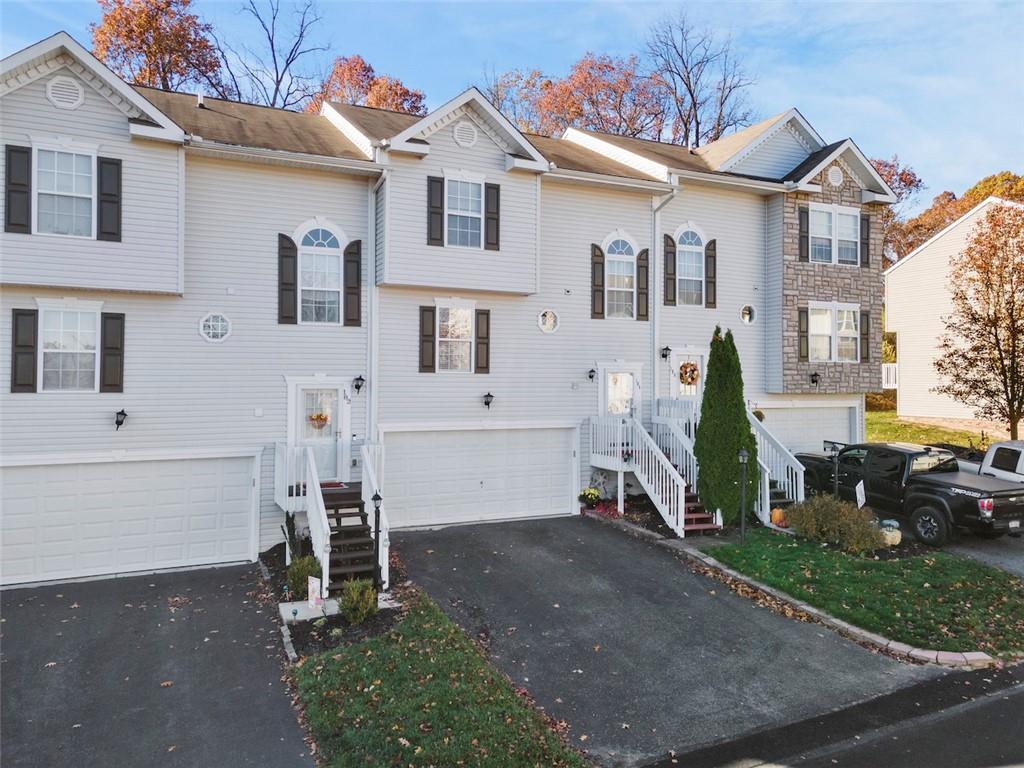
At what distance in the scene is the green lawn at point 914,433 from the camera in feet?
69.6

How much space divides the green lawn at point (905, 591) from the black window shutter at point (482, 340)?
597 cm

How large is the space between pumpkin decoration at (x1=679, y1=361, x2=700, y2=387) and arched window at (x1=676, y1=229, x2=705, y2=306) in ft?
5.00

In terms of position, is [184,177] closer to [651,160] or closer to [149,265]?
[149,265]

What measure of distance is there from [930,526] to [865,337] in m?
6.36

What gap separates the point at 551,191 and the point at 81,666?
11741 millimetres

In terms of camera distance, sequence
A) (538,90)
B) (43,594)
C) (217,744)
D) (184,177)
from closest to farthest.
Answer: (217,744) → (43,594) → (184,177) → (538,90)

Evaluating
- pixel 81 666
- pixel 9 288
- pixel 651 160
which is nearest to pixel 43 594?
pixel 81 666

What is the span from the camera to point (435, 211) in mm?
12289

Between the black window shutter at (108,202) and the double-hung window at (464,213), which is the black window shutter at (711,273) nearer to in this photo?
the double-hung window at (464,213)

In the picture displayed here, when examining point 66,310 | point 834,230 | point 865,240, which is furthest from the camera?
point 865,240

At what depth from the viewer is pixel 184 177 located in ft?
35.7

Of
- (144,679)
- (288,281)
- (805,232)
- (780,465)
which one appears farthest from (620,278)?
(144,679)

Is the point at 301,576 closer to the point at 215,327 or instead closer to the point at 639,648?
the point at 639,648

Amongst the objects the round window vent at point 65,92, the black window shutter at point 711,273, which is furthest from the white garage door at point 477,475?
the round window vent at point 65,92
